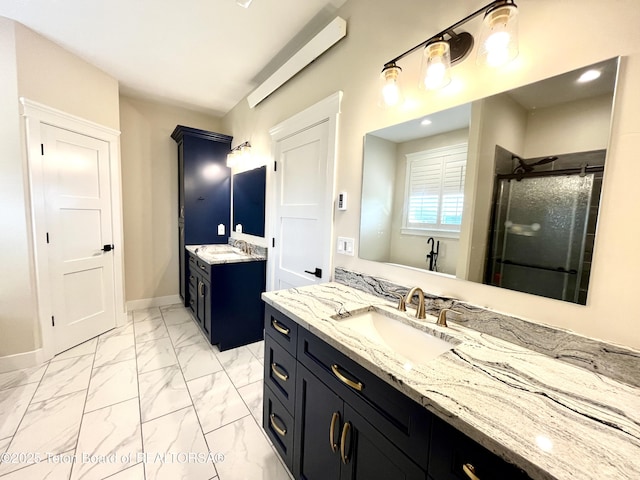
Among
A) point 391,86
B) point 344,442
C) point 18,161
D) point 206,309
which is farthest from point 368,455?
point 18,161

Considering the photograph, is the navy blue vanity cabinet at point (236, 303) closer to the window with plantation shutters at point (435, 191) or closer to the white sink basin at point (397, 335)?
the white sink basin at point (397, 335)

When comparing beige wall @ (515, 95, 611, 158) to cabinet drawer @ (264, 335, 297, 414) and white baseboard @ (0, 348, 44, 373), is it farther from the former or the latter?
white baseboard @ (0, 348, 44, 373)

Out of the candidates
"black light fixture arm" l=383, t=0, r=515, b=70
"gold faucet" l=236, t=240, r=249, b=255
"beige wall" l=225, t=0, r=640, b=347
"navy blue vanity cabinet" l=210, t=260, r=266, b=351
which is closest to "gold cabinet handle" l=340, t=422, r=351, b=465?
"beige wall" l=225, t=0, r=640, b=347

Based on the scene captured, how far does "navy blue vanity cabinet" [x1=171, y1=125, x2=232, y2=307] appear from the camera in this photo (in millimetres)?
3188

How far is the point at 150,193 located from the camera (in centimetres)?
342

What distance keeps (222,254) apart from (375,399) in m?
2.35

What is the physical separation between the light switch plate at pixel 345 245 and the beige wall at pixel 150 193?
2.92m

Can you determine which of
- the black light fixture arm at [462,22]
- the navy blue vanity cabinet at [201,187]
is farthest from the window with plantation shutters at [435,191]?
the navy blue vanity cabinet at [201,187]

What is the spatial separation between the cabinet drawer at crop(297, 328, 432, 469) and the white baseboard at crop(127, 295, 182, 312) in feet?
10.8

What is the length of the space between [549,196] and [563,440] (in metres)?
0.75

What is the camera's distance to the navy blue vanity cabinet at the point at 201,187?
3.19m

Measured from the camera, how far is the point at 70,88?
234cm

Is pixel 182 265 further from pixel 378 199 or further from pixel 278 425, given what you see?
pixel 378 199

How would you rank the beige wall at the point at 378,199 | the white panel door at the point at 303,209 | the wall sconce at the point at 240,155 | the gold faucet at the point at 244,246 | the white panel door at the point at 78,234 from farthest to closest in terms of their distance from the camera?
the gold faucet at the point at 244,246, the wall sconce at the point at 240,155, the white panel door at the point at 78,234, the white panel door at the point at 303,209, the beige wall at the point at 378,199
